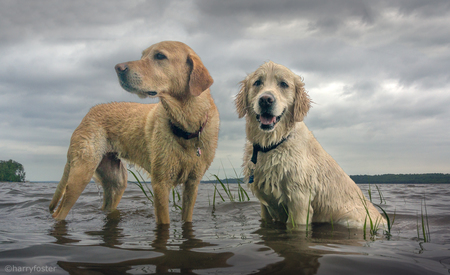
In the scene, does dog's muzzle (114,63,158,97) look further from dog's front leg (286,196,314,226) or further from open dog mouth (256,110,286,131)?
dog's front leg (286,196,314,226)

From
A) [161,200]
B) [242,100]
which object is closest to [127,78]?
[242,100]

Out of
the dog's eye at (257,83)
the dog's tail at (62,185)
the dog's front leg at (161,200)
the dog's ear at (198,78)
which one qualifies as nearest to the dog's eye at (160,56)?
the dog's ear at (198,78)

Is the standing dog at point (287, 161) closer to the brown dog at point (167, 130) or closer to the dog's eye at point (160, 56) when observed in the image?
the brown dog at point (167, 130)

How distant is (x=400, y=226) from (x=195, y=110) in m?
3.61

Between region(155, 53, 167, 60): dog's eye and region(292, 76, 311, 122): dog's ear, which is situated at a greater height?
region(155, 53, 167, 60): dog's eye

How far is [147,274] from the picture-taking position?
6.17 ft

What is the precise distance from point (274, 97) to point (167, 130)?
65.8 inches

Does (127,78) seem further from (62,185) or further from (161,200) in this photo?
(62,185)

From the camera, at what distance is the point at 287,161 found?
4012mm

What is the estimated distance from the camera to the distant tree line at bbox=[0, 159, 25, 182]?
194ft

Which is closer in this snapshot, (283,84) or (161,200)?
(283,84)

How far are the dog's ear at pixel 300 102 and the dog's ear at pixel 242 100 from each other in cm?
72

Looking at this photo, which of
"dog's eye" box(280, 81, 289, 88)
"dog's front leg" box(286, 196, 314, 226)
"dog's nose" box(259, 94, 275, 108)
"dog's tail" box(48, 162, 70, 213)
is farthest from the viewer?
"dog's tail" box(48, 162, 70, 213)

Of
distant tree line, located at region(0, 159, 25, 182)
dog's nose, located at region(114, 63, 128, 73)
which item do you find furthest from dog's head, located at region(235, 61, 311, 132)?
distant tree line, located at region(0, 159, 25, 182)
